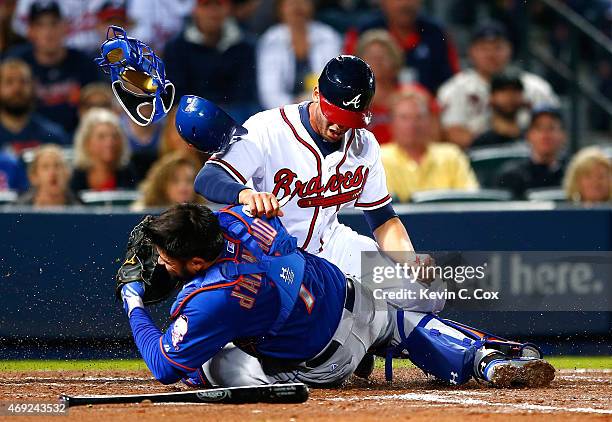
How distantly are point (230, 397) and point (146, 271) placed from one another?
76 cm

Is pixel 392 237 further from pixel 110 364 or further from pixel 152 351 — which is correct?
pixel 110 364

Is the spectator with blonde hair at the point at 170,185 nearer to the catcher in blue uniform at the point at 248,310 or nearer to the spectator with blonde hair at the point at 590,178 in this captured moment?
the catcher in blue uniform at the point at 248,310

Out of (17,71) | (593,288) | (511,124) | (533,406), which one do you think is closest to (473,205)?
(593,288)

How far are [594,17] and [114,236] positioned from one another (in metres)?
6.83

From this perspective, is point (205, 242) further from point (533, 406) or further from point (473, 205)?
point (473, 205)

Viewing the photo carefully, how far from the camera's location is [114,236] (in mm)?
7875

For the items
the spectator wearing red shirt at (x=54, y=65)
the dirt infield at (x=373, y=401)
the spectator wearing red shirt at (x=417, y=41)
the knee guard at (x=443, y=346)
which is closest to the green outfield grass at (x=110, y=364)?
the dirt infield at (x=373, y=401)

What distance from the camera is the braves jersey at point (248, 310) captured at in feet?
15.9

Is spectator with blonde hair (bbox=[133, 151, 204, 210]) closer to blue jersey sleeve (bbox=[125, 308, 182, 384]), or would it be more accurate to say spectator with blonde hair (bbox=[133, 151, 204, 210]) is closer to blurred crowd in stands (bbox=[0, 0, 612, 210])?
blurred crowd in stands (bbox=[0, 0, 612, 210])

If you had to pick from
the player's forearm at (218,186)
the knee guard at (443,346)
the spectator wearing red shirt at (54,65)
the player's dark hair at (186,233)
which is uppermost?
the spectator wearing red shirt at (54,65)

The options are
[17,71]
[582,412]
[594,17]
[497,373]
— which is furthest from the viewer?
[594,17]

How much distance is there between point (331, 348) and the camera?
545 centimetres

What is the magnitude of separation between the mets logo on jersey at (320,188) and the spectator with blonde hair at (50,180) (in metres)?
3.60

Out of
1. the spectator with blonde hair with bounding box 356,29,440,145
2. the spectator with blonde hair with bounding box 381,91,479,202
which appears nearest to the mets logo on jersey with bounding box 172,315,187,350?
the spectator with blonde hair with bounding box 381,91,479,202
